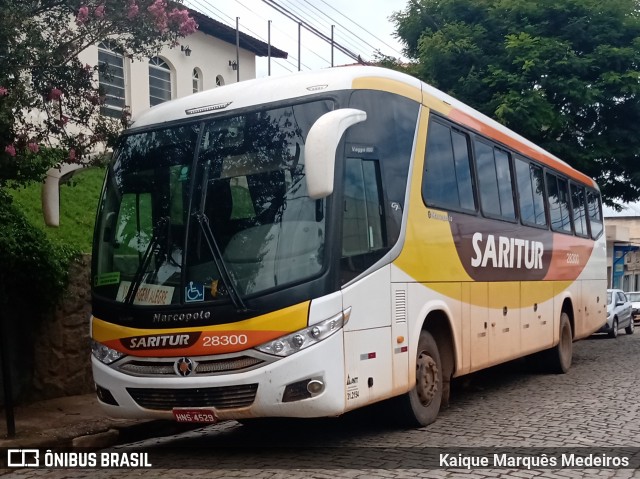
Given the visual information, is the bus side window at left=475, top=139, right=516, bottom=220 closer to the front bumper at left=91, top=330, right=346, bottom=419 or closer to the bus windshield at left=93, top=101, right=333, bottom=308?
the bus windshield at left=93, top=101, right=333, bottom=308

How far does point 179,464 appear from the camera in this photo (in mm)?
6891

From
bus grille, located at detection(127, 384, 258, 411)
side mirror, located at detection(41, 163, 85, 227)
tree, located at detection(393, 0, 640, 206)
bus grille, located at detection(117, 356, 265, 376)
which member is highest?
tree, located at detection(393, 0, 640, 206)

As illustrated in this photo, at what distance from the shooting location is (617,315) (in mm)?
24266

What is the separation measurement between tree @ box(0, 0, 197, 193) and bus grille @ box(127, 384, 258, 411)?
253 cm

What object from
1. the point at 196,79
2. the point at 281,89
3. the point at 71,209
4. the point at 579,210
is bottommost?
the point at 579,210

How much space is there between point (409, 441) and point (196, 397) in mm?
2107

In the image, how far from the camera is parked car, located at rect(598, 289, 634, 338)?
77.8 ft

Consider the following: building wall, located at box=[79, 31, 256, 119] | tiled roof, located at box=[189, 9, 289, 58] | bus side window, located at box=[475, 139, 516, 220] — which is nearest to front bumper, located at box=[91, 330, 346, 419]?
bus side window, located at box=[475, 139, 516, 220]

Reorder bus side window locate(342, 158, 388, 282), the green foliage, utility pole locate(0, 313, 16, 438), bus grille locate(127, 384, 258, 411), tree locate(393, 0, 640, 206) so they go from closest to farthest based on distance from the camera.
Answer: bus grille locate(127, 384, 258, 411) → bus side window locate(342, 158, 388, 282) → utility pole locate(0, 313, 16, 438) → the green foliage → tree locate(393, 0, 640, 206)

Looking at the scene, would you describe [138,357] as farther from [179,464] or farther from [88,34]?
[88,34]

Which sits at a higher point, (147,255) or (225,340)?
(147,255)

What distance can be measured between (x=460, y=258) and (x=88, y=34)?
4561 millimetres

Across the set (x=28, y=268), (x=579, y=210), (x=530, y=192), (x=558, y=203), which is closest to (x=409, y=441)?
(x=28, y=268)

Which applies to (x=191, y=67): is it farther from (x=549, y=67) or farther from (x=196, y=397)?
(x=196, y=397)
